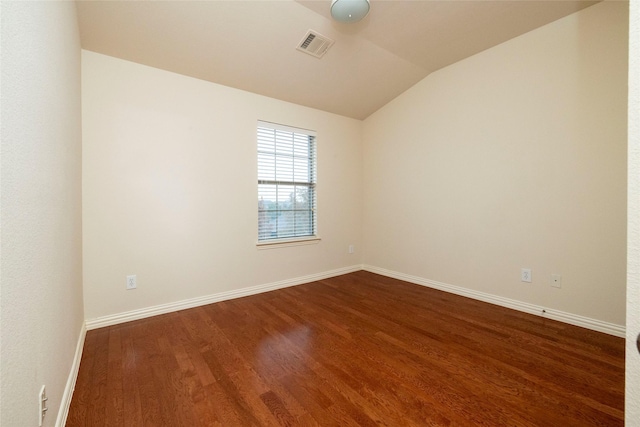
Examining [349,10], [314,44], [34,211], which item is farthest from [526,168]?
[34,211]

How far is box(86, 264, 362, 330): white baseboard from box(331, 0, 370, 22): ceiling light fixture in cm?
292

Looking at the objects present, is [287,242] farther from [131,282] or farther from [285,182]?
[131,282]

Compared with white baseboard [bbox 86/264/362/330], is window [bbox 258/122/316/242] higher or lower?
higher

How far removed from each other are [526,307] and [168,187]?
12.4 feet

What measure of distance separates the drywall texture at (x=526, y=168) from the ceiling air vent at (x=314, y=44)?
1.48 meters

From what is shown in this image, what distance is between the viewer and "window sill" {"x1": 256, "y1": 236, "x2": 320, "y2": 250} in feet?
10.7

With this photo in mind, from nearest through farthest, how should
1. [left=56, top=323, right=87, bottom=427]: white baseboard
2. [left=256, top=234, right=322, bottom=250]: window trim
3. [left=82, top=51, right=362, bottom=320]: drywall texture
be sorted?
[left=56, top=323, right=87, bottom=427]: white baseboard
[left=82, top=51, right=362, bottom=320]: drywall texture
[left=256, top=234, right=322, bottom=250]: window trim

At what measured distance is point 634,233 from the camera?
461 mm

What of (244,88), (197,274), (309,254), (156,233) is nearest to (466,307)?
(309,254)

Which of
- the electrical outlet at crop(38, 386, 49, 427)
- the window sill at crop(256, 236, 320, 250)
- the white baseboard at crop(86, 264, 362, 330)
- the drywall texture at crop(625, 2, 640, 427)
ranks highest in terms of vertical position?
the drywall texture at crop(625, 2, 640, 427)

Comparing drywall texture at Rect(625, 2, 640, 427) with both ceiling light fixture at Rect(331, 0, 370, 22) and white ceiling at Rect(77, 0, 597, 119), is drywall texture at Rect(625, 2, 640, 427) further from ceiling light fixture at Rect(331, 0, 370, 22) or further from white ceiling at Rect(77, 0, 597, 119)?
white ceiling at Rect(77, 0, 597, 119)

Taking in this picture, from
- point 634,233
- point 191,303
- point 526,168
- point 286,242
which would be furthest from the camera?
point 286,242

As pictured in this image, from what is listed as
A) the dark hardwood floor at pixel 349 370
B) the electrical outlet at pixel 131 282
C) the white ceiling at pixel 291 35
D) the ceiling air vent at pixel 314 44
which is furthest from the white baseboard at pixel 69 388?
the ceiling air vent at pixel 314 44

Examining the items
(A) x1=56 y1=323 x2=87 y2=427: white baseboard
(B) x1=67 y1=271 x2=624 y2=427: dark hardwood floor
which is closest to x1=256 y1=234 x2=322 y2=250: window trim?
(B) x1=67 y1=271 x2=624 y2=427: dark hardwood floor
